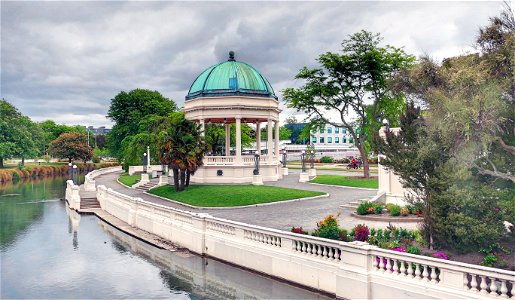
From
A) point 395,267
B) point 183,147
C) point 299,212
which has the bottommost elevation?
point 299,212

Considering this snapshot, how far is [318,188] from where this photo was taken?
37.1 metres

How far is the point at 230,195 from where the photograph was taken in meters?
31.6

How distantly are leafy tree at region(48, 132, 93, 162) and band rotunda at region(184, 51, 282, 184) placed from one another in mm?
56723

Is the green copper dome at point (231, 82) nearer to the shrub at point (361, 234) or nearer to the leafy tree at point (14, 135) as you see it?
the shrub at point (361, 234)

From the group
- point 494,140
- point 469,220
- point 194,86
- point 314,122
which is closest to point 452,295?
point 469,220

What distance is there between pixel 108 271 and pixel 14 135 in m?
69.2

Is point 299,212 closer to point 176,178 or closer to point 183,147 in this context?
point 183,147

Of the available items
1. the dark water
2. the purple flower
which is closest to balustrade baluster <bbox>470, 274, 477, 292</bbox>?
the purple flower

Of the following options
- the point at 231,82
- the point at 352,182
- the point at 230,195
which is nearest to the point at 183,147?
the point at 230,195

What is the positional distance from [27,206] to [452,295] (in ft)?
127

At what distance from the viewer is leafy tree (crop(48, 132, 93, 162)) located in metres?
91.3

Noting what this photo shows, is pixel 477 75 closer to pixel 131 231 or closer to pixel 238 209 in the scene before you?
pixel 238 209

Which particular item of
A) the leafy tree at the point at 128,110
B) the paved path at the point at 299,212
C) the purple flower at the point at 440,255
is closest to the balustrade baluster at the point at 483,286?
the purple flower at the point at 440,255

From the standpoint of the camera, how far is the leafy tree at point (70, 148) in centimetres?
9131
